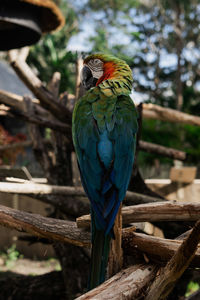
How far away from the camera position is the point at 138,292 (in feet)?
4.10

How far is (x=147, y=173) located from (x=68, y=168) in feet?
11.9

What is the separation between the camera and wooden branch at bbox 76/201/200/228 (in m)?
1.39

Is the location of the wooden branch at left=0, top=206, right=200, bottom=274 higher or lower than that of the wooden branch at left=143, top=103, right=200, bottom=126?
lower

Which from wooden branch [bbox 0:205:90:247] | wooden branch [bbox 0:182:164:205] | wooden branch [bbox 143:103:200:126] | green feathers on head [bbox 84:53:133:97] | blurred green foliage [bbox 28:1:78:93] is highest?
blurred green foliage [bbox 28:1:78:93]

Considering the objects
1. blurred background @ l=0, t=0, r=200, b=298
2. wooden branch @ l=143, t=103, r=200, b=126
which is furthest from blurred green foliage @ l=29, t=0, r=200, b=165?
wooden branch @ l=143, t=103, r=200, b=126

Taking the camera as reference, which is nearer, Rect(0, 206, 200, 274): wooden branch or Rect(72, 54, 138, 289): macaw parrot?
Rect(72, 54, 138, 289): macaw parrot

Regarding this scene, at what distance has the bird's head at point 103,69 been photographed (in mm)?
1341

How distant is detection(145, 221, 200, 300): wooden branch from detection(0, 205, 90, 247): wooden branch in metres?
0.39

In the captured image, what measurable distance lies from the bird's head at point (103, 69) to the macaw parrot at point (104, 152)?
3 centimetres

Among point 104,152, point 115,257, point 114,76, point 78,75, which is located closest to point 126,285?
point 115,257

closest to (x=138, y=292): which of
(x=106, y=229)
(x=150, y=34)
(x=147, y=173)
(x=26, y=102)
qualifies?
(x=106, y=229)

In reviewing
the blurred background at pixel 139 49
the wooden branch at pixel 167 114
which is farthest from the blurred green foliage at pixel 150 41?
the wooden branch at pixel 167 114

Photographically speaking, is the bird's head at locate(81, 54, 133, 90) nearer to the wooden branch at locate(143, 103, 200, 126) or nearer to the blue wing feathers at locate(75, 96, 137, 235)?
the blue wing feathers at locate(75, 96, 137, 235)

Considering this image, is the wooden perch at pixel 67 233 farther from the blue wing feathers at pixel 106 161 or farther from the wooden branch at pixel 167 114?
the wooden branch at pixel 167 114
